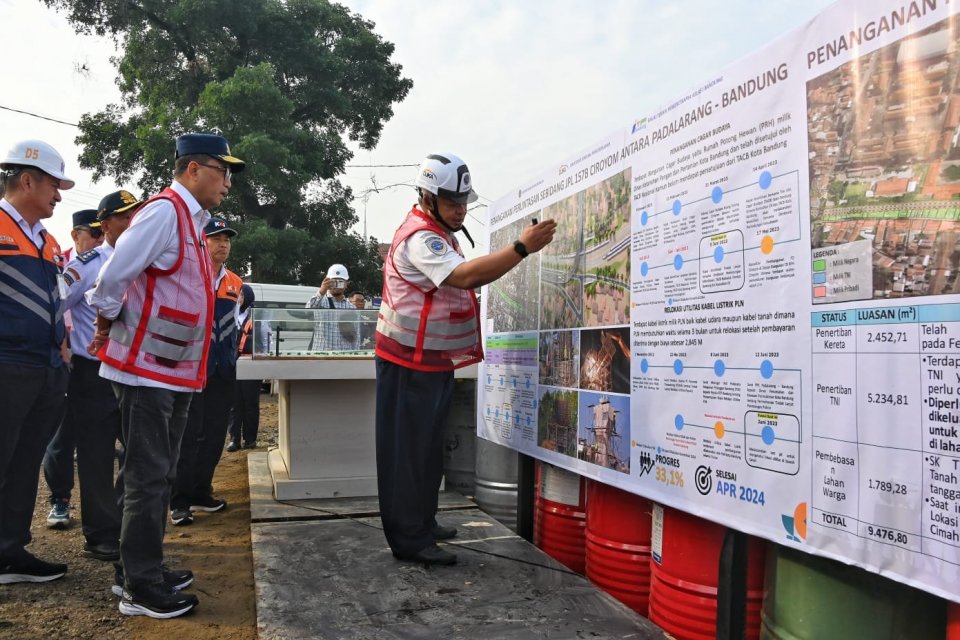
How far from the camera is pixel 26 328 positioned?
3.36m

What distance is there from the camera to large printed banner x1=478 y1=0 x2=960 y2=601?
66.1 inches

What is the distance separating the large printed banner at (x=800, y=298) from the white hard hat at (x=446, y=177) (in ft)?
2.24

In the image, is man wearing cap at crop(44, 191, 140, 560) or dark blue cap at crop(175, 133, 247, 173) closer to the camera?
dark blue cap at crop(175, 133, 247, 173)

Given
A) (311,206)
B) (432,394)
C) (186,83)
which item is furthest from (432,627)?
(186,83)

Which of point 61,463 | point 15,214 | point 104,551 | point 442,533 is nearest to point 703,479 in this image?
point 442,533

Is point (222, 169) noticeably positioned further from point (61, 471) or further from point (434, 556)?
point (61, 471)

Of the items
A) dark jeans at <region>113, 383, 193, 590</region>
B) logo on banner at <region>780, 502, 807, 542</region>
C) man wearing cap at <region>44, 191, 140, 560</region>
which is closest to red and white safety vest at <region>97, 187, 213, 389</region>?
dark jeans at <region>113, 383, 193, 590</region>

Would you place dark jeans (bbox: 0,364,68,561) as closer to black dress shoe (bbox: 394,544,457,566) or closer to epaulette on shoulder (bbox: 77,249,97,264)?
epaulette on shoulder (bbox: 77,249,97,264)

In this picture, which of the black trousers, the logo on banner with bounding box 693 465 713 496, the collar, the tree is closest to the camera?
the logo on banner with bounding box 693 465 713 496

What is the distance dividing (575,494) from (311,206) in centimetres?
1989

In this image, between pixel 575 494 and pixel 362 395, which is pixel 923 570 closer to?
pixel 575 494

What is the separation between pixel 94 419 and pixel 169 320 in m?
1.39

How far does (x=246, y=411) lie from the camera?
324 inches

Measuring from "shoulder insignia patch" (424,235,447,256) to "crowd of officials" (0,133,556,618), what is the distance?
0.01 metres
